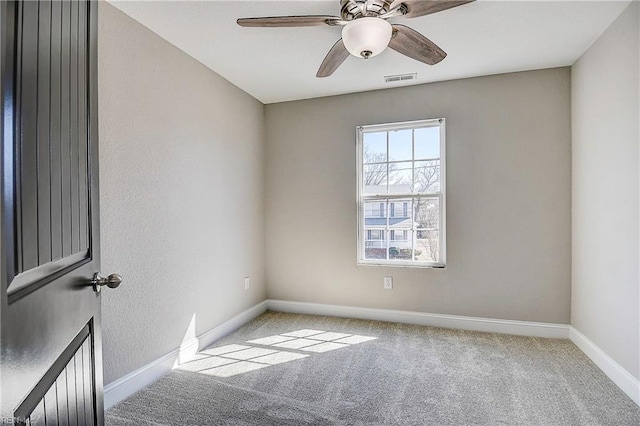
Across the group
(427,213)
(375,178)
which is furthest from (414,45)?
(427,213)

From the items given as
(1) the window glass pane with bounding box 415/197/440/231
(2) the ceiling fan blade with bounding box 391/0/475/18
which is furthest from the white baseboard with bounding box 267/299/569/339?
(2) the ceiling fan blade with bounding box 391/0/475/18

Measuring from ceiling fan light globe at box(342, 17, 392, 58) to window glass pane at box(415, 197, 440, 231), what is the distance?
6.03 feet

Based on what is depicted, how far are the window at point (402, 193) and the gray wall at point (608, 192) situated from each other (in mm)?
1074

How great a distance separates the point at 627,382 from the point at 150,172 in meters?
3.32

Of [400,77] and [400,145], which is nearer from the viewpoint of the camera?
[400,77]

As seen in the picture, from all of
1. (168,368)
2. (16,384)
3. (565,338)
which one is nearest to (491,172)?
(565,338)

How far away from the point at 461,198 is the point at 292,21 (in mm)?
2223

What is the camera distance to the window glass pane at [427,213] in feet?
10.9

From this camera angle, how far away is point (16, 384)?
21.5 inches

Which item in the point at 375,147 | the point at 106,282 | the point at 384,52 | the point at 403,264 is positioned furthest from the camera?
the point at 375,147

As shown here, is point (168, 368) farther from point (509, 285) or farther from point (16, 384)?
point (509, 285)

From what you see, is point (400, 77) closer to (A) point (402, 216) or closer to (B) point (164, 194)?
(A) point (402, 216)

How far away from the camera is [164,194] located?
240 cm

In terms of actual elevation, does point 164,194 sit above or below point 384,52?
below
